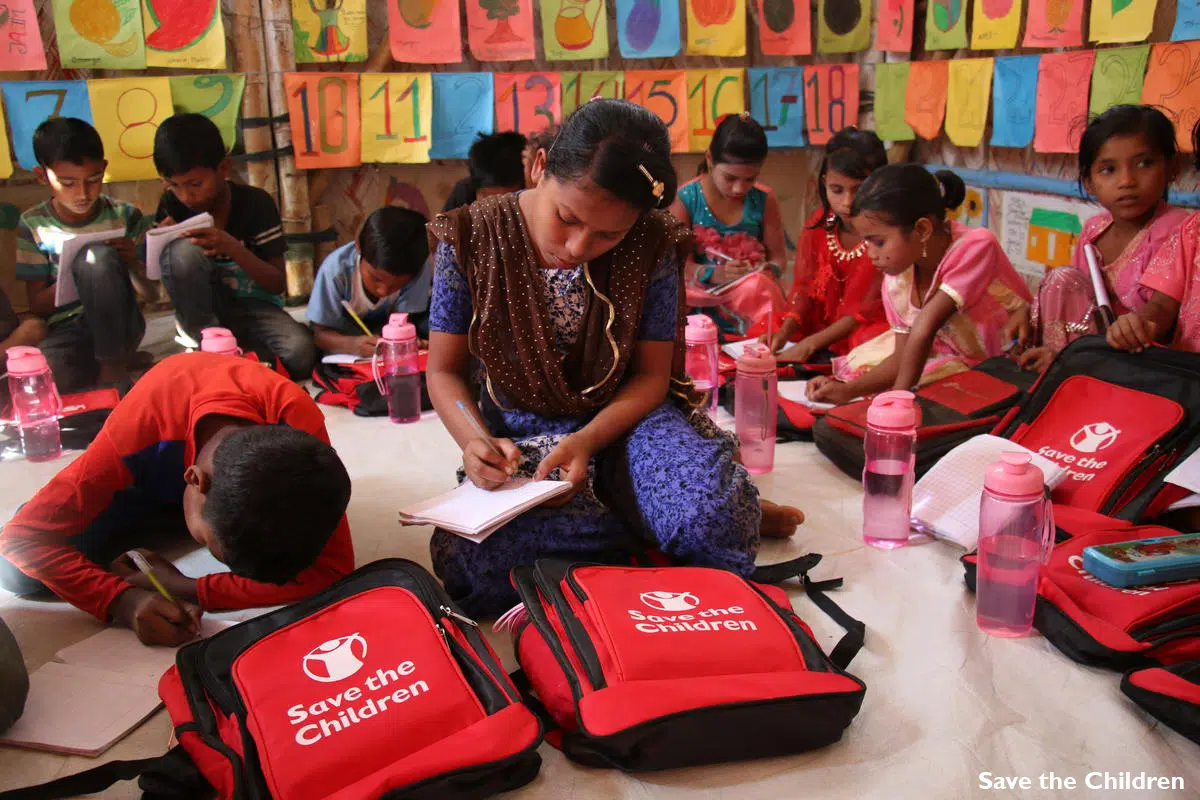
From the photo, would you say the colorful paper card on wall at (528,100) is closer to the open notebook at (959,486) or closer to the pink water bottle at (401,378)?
the pink water bottle at (401,378)

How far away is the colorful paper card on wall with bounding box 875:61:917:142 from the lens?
413 cm

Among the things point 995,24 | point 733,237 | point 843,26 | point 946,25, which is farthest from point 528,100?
point 995,24

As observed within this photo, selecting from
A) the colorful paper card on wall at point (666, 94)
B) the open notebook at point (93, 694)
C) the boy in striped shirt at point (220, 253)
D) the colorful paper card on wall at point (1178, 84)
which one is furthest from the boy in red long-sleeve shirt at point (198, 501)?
the colorful paper card on wall at point (666, 94)

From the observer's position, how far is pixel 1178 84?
2.70m

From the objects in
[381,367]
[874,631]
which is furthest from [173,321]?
[874,631]

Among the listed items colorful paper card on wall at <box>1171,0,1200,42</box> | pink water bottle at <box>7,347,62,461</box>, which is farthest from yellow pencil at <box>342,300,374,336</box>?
colorful paper card on wall at <box>1171,0,1200,42</box>

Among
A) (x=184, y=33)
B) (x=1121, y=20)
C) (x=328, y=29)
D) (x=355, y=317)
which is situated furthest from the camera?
(x=328, y=29)

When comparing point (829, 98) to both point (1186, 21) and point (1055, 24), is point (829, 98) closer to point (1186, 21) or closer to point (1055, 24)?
point (1055, 24)

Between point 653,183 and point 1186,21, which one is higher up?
point 1186,21

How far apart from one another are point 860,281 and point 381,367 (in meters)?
1.51

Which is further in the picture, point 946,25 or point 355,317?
point 946,25

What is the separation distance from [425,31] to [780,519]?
115 inches

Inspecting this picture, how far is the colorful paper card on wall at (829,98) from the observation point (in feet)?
14.2

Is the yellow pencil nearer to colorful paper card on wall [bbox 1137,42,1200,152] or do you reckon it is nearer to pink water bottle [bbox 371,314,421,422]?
pink water bottle [bbox 371,314,421,422]
